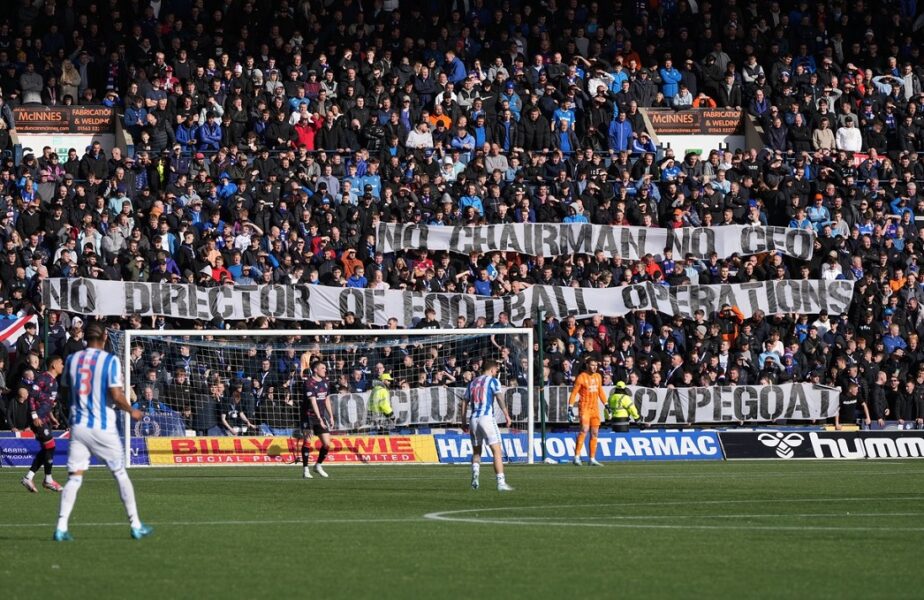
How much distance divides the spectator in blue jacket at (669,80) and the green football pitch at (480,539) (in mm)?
19889

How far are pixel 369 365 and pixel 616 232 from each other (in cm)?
794

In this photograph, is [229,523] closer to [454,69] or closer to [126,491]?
[126,491]

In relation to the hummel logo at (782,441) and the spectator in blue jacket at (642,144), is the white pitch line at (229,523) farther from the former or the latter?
the spectator in blue jacket at (642,144)

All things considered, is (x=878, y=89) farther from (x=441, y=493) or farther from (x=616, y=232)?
(x=441, y=493)

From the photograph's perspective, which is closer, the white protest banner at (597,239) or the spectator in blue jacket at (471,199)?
the white protest banner at (597,239)

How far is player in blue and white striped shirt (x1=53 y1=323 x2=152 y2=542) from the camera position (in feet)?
49.5

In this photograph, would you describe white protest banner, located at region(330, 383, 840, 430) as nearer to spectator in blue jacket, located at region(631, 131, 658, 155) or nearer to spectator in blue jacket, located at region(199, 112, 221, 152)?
spectator in blue jacket, located at region(631, 131, 658, 155)

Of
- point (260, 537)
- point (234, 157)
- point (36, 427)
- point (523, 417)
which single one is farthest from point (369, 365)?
point (260, 537)

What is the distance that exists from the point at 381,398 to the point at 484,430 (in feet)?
27.2

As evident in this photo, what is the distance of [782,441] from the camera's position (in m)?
33.1

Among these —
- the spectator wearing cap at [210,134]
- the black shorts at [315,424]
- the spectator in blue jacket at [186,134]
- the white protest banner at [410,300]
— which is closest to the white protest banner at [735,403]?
the white protest banner at [410,300]

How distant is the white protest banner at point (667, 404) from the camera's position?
106 feet

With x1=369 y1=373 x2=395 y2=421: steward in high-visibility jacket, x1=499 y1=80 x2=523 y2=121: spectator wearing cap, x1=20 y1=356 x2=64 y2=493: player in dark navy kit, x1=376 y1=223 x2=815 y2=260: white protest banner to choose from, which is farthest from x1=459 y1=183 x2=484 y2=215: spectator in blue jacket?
x1=20 y1=356 x2=64 y2=493: player in dark navy kit

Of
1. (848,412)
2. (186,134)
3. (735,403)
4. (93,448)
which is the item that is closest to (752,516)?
(93,448)
